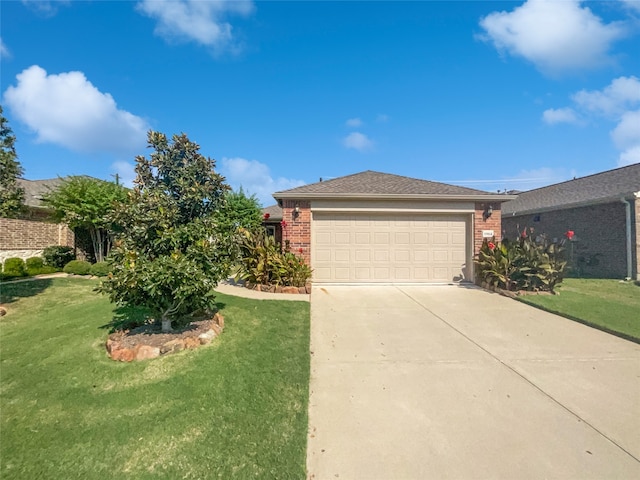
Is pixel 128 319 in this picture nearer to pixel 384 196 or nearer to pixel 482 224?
pixel 384 196

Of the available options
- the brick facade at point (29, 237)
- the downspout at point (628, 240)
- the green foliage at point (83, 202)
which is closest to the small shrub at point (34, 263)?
the brick facade at point (29, 237)

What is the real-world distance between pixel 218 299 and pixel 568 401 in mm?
5994

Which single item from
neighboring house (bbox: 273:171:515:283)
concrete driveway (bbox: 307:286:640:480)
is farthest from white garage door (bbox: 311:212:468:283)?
concrete driveway (bbox: 307:286:640:480)

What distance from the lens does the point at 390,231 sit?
9.58 meters

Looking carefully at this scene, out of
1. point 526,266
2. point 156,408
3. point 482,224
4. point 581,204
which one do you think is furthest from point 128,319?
point 581,204

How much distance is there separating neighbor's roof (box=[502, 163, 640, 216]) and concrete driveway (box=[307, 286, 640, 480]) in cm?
902

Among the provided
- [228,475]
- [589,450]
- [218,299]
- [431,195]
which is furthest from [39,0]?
[589,450]

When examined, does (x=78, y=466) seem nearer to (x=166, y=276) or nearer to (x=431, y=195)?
(x=166, y=276)

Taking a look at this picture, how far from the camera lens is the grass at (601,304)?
17.7 feet

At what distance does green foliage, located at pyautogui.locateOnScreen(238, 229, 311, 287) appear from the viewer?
818cm

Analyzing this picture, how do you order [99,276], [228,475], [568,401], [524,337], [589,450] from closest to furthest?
[228,475], [589,450], [568,401], [524,337], [99,276]

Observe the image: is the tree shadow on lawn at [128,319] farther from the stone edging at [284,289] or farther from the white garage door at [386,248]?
the white garage door at [386,248]

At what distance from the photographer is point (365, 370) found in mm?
3812

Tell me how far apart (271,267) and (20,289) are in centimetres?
702
